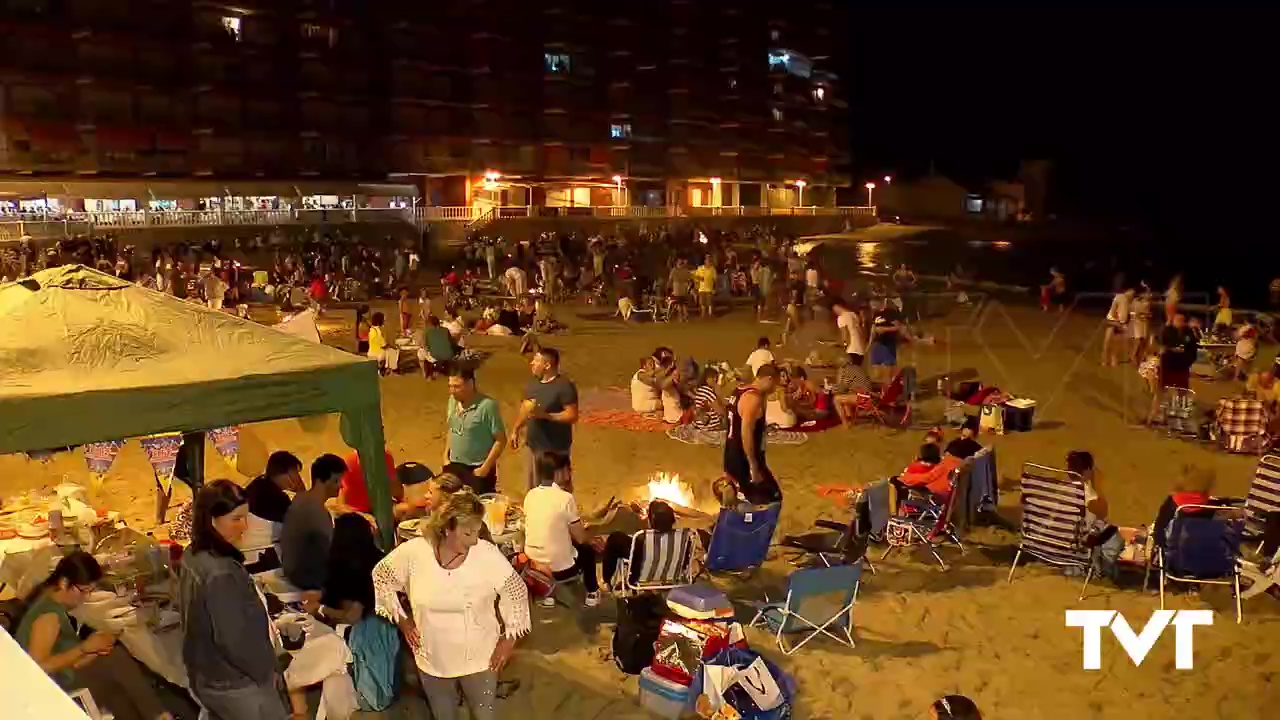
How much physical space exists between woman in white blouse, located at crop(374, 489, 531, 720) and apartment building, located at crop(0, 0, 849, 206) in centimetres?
4602

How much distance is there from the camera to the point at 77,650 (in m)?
4.88

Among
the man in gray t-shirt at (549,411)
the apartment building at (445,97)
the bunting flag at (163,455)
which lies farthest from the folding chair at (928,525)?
the apartment building at (445,97)

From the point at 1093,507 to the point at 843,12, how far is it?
8015 centimetres

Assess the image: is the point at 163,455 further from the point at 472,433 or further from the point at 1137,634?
the point at 1137,634

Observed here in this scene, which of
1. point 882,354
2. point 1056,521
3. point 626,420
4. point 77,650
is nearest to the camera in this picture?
point 77,650

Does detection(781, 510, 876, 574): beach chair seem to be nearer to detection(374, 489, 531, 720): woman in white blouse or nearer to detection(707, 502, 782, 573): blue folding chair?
detection(707, 502, 782, 573): blue folding chair

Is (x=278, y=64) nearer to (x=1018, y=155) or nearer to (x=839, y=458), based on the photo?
(x=839, y=458)

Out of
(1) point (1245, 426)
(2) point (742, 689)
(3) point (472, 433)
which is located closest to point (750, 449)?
(3) point (472, 433)

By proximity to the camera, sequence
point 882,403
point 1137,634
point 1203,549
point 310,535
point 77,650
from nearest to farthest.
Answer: point 77,650
point 310,535
point 1137,634
point 1203,549
point 882,403

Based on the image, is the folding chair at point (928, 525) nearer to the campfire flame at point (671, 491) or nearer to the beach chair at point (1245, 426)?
the campfire flame at point (671, 491)

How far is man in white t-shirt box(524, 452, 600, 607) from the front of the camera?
678cm

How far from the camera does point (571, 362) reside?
18406 mm

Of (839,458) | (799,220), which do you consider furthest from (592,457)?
(799,220)

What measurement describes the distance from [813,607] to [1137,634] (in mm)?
2240
